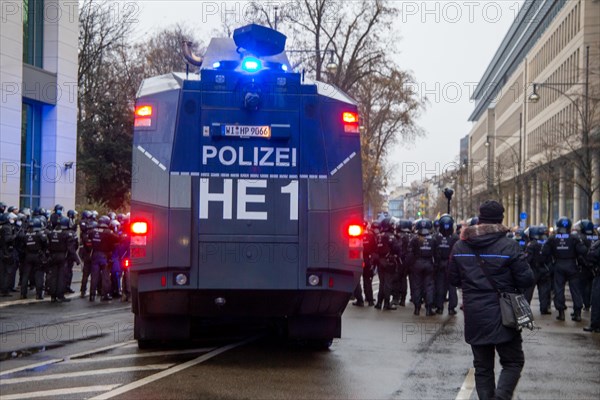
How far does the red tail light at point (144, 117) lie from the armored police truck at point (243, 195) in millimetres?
15

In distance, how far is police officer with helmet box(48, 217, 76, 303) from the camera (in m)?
17.7

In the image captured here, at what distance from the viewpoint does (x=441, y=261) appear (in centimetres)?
1711

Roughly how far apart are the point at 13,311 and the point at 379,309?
7.34 metres

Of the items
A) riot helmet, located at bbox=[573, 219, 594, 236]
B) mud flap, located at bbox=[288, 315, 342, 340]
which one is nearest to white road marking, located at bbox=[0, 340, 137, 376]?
mud flap, located at bbox=[288, 315, 342, 340]

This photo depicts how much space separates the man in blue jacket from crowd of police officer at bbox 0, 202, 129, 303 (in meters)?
12.4

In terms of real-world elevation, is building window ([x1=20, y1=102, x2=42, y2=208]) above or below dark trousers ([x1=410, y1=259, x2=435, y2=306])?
Answer: above

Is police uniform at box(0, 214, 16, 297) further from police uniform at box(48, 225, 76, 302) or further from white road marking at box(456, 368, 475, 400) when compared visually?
white road marking at box(456, 368, 475, 400)

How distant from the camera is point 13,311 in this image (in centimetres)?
1579

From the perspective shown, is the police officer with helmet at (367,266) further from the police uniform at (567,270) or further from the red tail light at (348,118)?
the red tail light at (348,118)

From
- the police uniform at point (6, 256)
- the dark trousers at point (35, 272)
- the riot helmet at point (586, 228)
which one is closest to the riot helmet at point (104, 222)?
the dark trousers at point (35, 272)

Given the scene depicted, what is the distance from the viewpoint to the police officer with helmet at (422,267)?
16.6m

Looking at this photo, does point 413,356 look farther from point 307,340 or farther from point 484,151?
point 484,151

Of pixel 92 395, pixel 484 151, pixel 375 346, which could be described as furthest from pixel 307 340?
pixel 484 151

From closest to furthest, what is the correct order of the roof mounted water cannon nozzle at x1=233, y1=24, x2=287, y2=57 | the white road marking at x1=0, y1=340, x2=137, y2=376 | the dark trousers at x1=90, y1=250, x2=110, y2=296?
the white road marking at x1=0, y1=340, x2=137, y2=376, the roof mounted water cannon nozzle at x1=233, y1=24, x2=287, y2=57, the dark trousers at x1=90, y1=250, x2=110, y2=296
